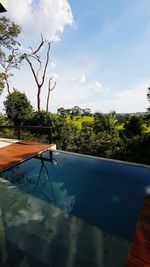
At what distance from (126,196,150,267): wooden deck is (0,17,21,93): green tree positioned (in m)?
10.9

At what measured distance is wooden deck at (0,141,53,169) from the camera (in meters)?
5.29

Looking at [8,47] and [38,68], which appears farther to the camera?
[38,68]

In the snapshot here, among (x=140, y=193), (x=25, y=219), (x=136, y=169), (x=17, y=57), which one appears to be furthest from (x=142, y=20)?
(x=17, y=57)

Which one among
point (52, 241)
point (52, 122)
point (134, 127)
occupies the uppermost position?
point (52, 122)

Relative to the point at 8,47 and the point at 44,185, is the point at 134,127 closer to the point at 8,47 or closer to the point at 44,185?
the point at 8,47

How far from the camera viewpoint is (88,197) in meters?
3.56

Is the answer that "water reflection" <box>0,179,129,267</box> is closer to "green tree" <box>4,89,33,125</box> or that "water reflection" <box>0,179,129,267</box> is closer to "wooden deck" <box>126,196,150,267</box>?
"wooden deck" <box>126,196,150,267</box>

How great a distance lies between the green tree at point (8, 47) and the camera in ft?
40.7

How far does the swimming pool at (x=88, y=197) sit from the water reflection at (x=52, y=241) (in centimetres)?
1

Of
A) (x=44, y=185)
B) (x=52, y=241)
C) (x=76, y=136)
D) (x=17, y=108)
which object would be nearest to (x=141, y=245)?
(x=52, y=241)

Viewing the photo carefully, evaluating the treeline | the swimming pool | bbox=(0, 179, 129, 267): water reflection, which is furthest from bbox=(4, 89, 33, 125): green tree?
bbox=(0, 179, 129, 267): water reflection

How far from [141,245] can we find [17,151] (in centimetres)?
484

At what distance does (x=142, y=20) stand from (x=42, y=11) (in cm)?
495

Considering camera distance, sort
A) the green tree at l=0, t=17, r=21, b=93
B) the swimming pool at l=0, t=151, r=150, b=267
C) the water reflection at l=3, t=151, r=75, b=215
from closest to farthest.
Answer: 1. the swimming pool at l=0, t=151, r=150, b=267
2. the water reflection at l=3, t=151, r=75, b=215
3. the green tree at l=0, t=17, r=21, b=93
